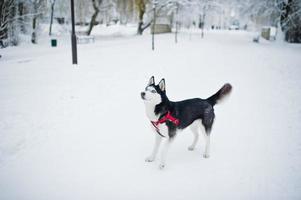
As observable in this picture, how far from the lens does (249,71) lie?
12.1 metres

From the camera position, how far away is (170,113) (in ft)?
12.3

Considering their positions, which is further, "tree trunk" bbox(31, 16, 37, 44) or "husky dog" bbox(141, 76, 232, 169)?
"tree trunk" bbox(31, 16, 37, 44)

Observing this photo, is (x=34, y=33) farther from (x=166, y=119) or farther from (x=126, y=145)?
(x=166, y=119)

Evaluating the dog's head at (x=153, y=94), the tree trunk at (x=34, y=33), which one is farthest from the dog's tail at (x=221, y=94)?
the tree trunk at (x=34, y=33)

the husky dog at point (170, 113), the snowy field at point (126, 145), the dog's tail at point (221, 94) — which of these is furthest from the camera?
the dog's tail at point (221, 94)

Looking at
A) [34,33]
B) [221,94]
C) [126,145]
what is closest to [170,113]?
[221,94]

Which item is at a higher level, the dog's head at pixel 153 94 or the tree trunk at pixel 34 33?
the tree trunk at pixel 34 33

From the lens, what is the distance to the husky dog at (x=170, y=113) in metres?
3.66

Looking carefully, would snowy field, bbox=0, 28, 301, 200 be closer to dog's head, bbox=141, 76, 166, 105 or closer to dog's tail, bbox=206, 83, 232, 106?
dog's tail, bbox=206, 83, 232, 106

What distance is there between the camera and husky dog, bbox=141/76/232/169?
3.66m

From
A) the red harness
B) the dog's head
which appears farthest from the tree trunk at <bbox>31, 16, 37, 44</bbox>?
the red harness

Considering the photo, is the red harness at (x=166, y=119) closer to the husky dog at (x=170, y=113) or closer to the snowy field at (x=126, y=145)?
the husky dog at (x=170, y=113)

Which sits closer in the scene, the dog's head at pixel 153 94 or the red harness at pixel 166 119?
the dog's head at pixel 153 94

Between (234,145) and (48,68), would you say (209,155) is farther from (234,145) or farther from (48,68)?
(48,68)
